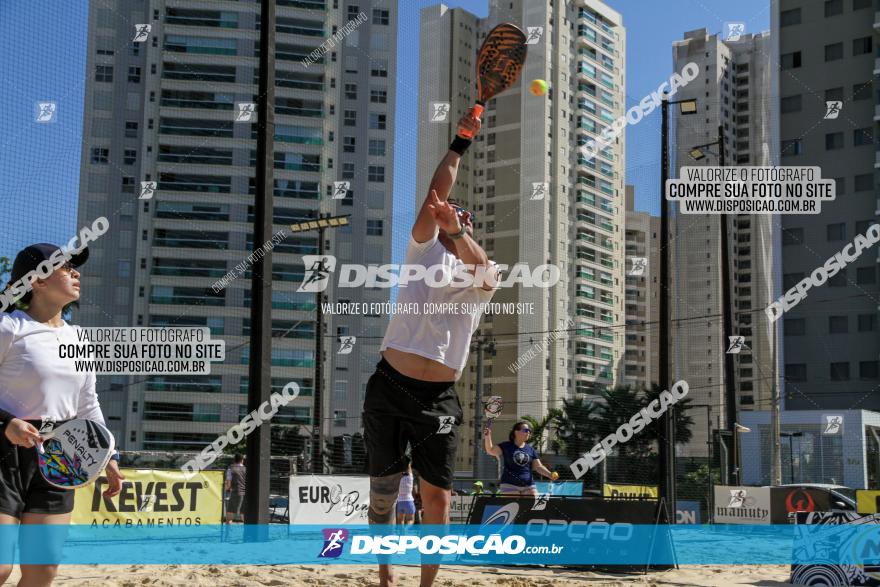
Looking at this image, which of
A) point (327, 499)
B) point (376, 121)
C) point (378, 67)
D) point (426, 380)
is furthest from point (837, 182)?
point (426, 380)

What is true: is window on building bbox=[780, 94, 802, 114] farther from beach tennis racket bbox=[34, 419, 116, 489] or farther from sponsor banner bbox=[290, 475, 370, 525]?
beach tennis racket bbox=[34, 419, 116, 489]

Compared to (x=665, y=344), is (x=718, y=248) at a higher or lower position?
higher

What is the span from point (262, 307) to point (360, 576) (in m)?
3.78

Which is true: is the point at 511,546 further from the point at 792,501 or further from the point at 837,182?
the point at 837,182

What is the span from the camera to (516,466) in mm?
9523

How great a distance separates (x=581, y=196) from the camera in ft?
83.4

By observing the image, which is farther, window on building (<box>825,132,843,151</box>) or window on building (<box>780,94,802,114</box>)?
window on building (<box>780,94,802,114</box>)

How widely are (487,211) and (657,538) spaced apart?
2261 cm

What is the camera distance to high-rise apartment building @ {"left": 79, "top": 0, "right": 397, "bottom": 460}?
4591cm

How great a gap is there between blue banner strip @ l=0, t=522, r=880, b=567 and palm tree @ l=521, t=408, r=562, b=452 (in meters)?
20.6

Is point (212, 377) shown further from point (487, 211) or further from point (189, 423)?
point (487, 211)

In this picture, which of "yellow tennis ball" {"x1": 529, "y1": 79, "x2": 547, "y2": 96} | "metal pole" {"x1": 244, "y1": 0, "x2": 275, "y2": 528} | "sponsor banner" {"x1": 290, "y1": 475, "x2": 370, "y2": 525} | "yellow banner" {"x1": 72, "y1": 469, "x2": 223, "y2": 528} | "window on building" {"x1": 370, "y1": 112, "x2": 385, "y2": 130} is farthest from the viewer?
"window on building" {"x1": 370, "y1": 112, "x2": 385, "y2": 130}

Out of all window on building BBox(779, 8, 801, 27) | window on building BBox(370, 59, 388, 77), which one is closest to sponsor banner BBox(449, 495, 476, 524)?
window on building BBox(370, 59, 388, 77)

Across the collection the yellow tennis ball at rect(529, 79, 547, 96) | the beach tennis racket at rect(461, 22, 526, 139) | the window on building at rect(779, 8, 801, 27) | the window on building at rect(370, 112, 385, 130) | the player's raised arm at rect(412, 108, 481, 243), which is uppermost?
the window on building at rect(779, 8, 801, 27)
